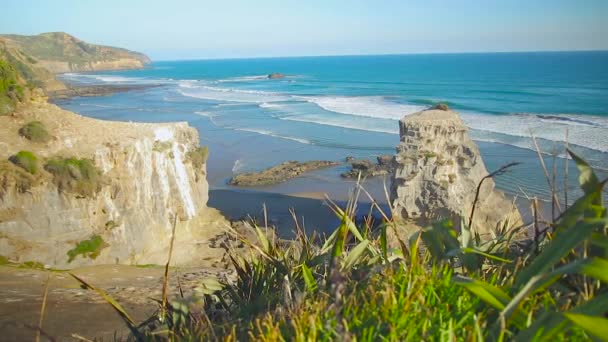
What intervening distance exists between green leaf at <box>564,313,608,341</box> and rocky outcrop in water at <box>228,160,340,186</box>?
22.3 m

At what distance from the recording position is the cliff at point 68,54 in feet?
399

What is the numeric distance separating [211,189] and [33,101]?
952 cm

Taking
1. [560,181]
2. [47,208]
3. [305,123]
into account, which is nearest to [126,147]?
[47,208]

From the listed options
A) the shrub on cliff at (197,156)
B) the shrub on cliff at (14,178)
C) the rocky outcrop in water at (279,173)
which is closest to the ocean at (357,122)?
the rocky outcrop in water at (279,173)

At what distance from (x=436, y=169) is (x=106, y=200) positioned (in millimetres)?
10337

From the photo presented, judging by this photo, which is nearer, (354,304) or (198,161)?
(354,304)

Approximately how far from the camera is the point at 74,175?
1229 centimetres

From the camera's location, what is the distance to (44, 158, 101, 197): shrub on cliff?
12227 mm

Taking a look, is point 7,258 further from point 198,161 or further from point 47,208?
point 198,161

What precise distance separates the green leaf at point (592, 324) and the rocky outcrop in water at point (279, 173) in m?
22.3

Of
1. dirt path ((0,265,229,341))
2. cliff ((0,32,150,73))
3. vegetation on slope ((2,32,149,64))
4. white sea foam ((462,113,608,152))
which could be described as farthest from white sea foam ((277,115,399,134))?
vegetation on slope ((2,32,149,64))

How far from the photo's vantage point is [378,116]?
39062 mm

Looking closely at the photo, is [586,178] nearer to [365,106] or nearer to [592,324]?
[592,324]

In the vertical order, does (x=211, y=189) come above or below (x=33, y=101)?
below
